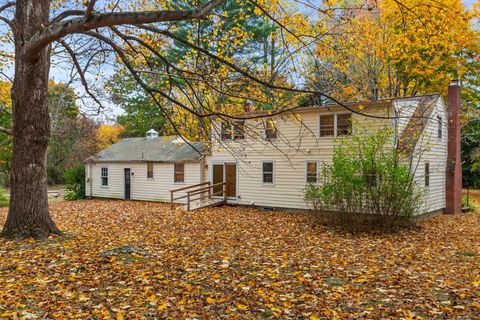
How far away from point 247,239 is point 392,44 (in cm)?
1446

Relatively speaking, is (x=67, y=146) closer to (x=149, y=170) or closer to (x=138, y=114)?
(x=138, y=114)

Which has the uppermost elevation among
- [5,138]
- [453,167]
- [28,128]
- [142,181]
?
[5,138]

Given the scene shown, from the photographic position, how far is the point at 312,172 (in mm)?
17875

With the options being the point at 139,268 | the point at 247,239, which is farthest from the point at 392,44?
the point at 139,268

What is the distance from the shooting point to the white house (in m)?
16.0

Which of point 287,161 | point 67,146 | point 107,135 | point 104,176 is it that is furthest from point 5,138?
point 287,161

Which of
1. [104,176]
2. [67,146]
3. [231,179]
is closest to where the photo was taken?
[231,179]

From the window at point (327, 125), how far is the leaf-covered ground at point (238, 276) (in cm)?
643

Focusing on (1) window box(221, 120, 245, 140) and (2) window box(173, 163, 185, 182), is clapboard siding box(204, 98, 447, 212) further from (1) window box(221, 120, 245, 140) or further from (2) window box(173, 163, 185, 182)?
(1) window box(221, 120, 245, 140)

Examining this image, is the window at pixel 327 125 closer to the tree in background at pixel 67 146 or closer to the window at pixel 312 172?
the window at pixel 312 172

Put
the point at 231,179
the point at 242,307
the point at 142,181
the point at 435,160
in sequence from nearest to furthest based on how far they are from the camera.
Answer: the point at 242,307
the point at 435,160
the point at 231,179
the point at 142,181

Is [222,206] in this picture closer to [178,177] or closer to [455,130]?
[178,177]

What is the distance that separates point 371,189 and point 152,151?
54.0 feet

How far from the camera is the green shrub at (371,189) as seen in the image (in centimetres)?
1276
